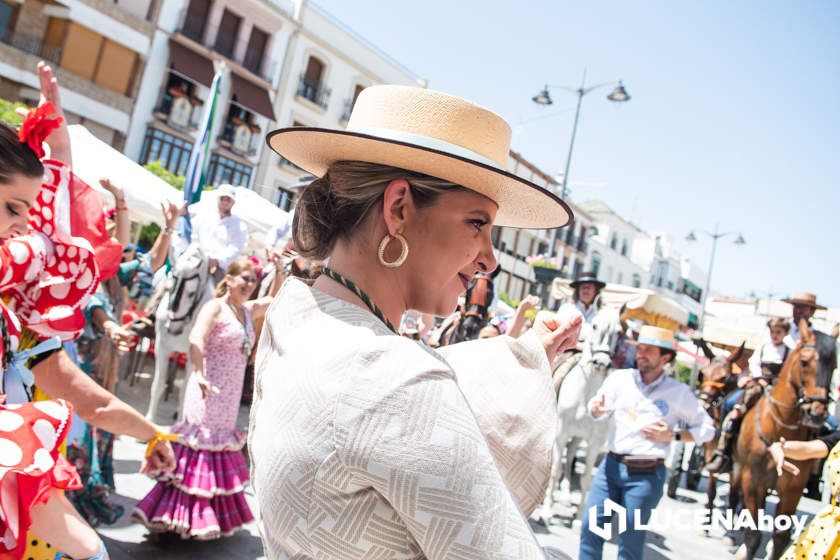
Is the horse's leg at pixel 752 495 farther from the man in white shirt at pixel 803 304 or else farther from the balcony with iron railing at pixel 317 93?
the balcony with iron railing at pixel 317 93

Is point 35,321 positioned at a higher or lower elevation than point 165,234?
lower

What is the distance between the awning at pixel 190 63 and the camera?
2328 cm

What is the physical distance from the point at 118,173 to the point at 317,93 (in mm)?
20468

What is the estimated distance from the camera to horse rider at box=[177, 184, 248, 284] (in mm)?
7152

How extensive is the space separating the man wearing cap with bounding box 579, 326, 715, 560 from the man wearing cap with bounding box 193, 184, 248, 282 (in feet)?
15.0

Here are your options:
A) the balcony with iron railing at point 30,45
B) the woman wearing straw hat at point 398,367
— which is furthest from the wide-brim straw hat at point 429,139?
the balcony with iron railing at point 30,45

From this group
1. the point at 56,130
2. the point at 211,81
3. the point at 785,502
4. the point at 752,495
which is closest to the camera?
the point at 56,130

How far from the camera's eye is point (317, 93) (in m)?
28.4

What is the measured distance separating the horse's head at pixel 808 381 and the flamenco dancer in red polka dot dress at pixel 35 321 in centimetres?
615

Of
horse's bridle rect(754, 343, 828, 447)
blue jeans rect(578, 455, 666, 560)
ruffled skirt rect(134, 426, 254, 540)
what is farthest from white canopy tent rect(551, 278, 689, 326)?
ruffled skirt rect(134, 426, 254, 540)

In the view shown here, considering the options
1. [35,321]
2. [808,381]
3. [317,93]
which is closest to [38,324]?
[35,321]

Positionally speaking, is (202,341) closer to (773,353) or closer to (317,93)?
(773,353)

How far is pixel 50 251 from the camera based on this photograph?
79.3 inches

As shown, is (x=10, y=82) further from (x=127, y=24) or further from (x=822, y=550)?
(x=822, y=550)
